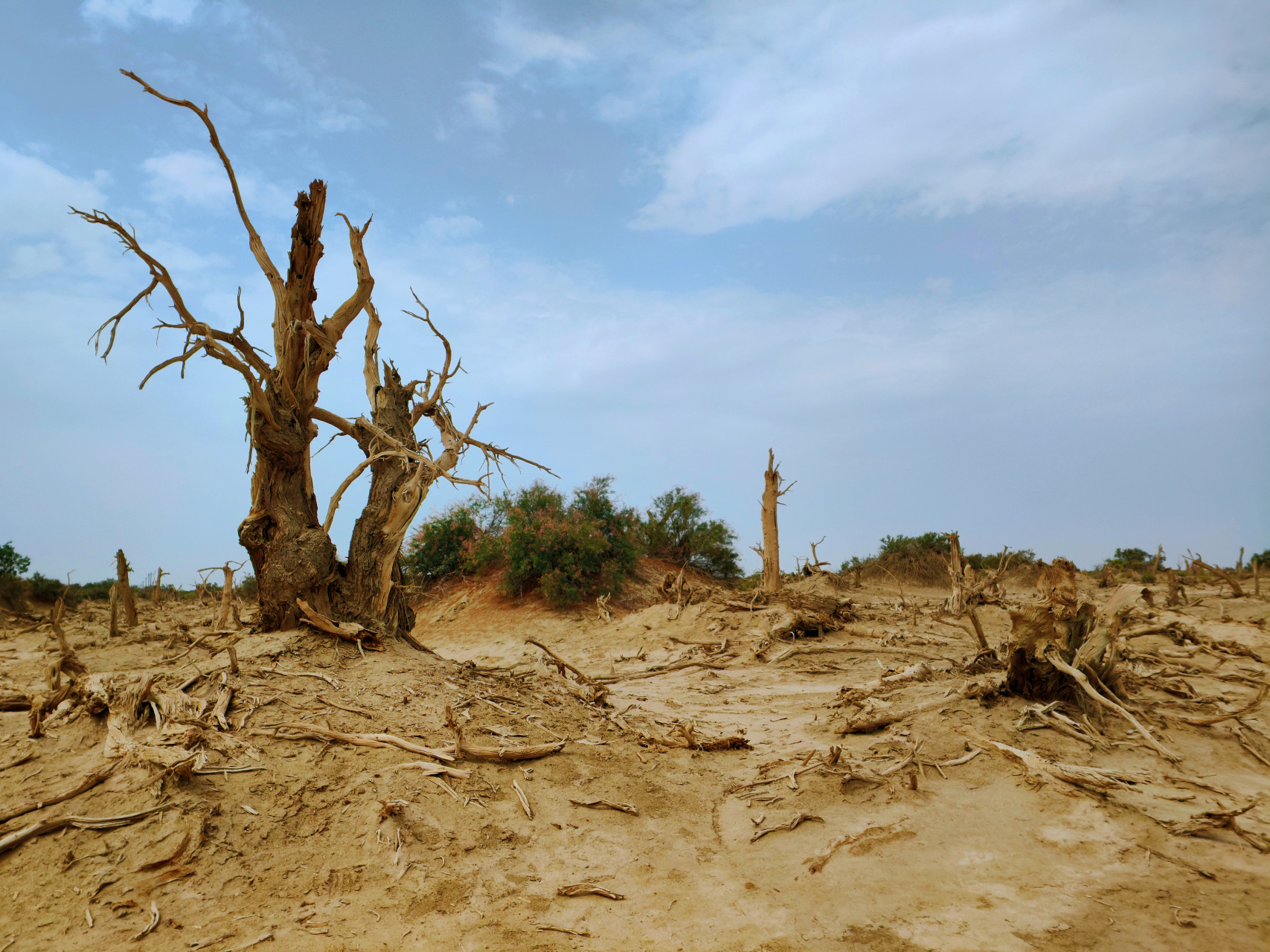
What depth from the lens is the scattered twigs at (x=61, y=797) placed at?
3.95m

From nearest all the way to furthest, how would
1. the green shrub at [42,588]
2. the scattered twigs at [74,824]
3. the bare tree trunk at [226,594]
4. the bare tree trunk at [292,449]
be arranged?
the scattered twigs at [74,824], the bare tree trunk at [292,449], the bare tree trunk at [226,594], the green shrub at [42,588]

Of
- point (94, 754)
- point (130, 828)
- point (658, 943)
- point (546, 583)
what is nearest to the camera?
point (658, 943)

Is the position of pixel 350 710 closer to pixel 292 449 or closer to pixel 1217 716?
pixel 292 449

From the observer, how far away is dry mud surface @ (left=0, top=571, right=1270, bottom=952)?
3.45m

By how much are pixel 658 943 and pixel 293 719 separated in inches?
122

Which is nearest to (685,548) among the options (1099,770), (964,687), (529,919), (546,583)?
(546,583)

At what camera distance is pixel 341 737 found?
4980mm

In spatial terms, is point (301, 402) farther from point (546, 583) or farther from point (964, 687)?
point (546, 583)

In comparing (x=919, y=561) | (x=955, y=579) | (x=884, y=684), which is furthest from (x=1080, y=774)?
(x=919, y=561)

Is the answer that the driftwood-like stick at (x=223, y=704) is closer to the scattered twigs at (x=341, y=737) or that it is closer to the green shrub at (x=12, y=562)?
the scattered twigs at (x=341, y=737)

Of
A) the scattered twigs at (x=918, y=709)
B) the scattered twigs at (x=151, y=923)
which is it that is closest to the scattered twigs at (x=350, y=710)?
the scattered twigs at (x=151, y=923)

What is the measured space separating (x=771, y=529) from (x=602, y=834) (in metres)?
12.3

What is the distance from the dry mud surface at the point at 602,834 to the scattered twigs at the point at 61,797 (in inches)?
2.1

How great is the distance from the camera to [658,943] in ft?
11.1
